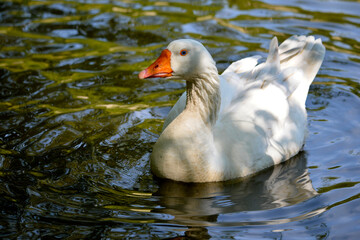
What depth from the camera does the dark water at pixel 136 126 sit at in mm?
5410

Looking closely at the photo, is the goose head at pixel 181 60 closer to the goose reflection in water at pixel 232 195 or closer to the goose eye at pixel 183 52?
the goose eye at pixel 183 52

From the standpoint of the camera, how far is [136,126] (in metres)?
7.56

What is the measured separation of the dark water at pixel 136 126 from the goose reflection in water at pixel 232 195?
2 centimetres

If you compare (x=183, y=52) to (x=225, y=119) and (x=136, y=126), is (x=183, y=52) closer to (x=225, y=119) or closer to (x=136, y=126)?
(x=225, y=119)


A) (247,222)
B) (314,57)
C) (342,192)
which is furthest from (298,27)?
(247,222)

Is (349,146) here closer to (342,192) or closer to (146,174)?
(342,192)

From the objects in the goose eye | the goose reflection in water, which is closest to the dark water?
the goose reflection in water

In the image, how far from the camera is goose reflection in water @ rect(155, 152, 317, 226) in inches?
221

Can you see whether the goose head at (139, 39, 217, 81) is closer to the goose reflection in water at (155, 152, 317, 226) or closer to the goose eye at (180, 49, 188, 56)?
the goose eye at (180, 49, 188, 56)

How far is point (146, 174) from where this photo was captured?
643 cm

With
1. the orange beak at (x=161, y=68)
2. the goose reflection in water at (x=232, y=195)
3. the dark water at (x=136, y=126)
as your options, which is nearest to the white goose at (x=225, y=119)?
the orange beak at (x=161, y=68)

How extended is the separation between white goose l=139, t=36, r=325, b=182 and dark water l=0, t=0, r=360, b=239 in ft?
0.69

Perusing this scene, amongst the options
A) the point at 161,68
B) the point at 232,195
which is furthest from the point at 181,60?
the point at 232,195

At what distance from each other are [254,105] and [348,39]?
4.77 metres
